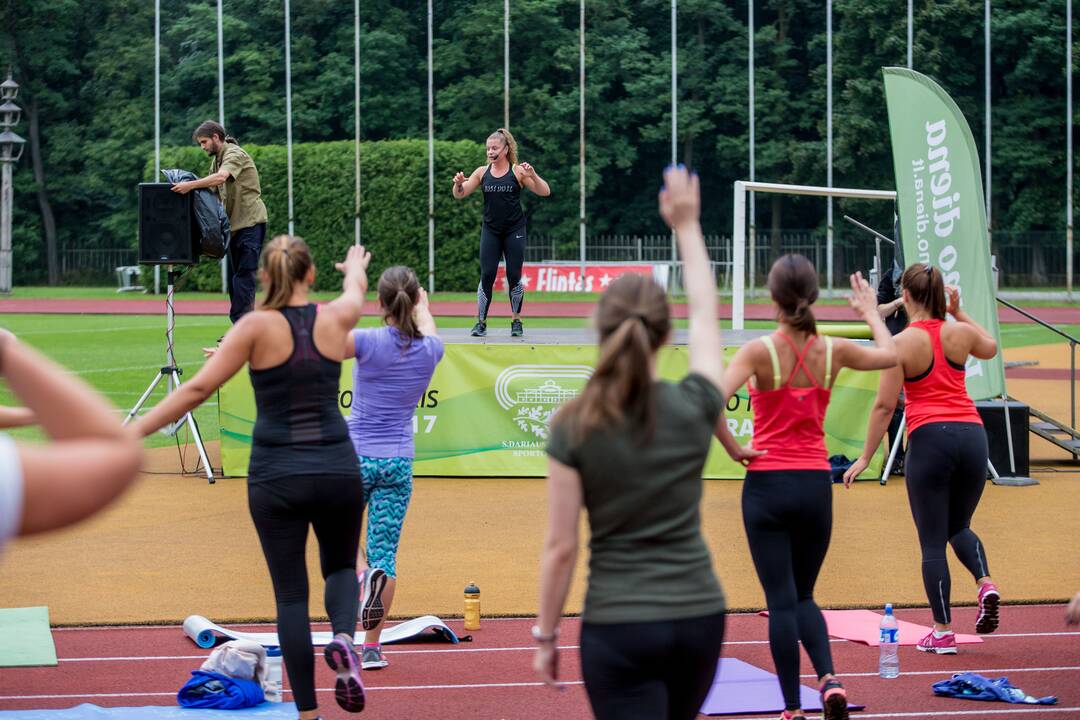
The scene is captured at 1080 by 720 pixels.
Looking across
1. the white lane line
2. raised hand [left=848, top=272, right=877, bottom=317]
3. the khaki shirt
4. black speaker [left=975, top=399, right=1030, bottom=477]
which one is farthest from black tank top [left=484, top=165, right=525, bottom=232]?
raised hand [left=848, top=272, right=877, bottom=317]

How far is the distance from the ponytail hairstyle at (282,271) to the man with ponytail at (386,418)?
123cm

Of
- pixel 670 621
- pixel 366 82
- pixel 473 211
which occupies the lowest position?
pixel 670 621

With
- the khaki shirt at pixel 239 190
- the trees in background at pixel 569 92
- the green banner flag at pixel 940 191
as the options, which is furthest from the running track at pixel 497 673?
the trees in background at pixel 569 92

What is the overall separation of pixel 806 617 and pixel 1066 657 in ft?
7.07

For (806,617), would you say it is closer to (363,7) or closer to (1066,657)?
(1066,657)

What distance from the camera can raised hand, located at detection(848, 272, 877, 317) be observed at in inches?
221

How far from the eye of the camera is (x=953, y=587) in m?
8.86

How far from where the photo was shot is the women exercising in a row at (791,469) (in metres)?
5.43

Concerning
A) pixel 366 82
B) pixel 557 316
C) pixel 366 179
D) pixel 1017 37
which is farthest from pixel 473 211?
pixel 1017 37

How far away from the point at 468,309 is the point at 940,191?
22447 mm

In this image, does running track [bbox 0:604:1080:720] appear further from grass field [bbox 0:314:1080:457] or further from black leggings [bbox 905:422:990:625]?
grass field [bbox 0:314:1080:457]

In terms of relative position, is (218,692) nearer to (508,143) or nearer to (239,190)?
(239,190)

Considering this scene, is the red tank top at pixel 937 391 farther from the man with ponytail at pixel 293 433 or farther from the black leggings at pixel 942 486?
the man with ponytail at pixel 293 433

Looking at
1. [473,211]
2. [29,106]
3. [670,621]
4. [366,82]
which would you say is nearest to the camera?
[670,621]
